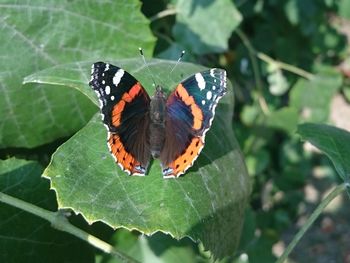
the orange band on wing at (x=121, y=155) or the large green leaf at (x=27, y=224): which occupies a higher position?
the orange band on wing at (x=121, y=155)

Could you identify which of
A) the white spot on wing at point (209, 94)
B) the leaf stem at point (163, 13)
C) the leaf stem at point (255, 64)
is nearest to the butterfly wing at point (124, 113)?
the white spot on wing at point (209, 94)

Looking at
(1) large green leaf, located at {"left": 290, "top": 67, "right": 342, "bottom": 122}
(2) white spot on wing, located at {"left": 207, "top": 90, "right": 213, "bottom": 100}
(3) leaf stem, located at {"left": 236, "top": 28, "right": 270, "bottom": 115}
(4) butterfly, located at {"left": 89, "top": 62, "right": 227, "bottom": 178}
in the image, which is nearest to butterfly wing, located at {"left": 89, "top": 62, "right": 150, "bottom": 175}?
(4) butterfly, located at {"left": 89, "top": 62, "right": 227, "bottom": 178}

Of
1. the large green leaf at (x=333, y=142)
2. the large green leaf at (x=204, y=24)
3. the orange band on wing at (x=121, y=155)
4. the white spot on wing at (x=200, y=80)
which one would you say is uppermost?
the white spot on wing at (x=200, y=80)

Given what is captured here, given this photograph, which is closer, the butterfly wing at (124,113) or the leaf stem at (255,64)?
the butterfly wing at (124,113)

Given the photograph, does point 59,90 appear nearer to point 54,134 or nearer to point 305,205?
point 54,134

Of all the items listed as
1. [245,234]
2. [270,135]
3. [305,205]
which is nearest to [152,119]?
[245,234]

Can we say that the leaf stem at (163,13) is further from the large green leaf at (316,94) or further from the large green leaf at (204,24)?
the large green leaf at (316,94)
